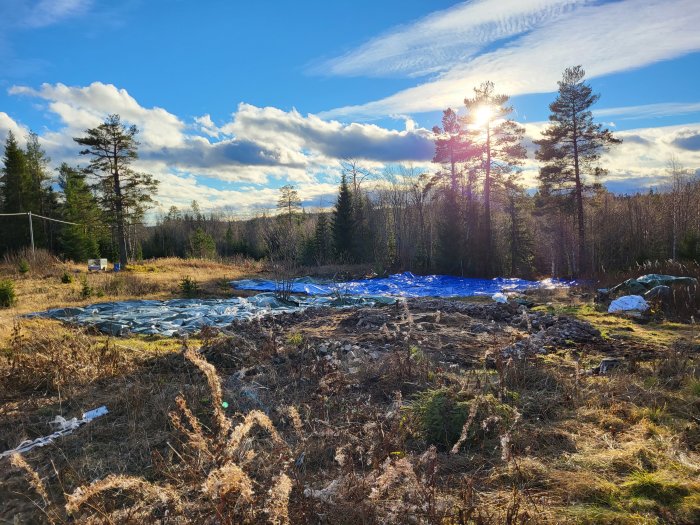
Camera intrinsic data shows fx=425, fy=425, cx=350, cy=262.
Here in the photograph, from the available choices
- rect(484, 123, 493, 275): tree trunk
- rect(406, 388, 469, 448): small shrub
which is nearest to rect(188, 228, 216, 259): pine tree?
rect(484, 123, 493, 275): tree trunk

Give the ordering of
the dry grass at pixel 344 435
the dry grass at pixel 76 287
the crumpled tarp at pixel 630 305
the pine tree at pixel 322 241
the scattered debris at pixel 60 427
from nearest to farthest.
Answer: the dry grass at pixel 344 435 → the scattered debris at pixel 60 427 → the crumpled tarp at pixel 630 305 → the dry grass at pixel 76 287 → the pine tree at pixel 322 241

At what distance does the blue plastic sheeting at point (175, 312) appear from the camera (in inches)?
380

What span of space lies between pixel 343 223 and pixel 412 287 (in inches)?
646

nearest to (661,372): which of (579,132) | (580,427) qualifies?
(580,427)

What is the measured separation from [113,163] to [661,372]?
2964 centimetres

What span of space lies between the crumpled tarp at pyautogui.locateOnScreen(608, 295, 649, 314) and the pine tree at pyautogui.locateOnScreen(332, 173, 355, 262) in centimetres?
2473

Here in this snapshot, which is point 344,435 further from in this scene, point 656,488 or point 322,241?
point 322,241

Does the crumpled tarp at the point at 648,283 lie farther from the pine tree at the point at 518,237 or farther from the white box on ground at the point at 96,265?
the white box on ground at the point at 96,265

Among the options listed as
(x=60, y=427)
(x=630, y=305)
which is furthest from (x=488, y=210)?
(x=60, y=427)

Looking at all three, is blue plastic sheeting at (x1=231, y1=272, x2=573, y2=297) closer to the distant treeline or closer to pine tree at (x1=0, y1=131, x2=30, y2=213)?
the distant treeline

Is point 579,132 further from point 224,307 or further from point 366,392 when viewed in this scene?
point 366,392

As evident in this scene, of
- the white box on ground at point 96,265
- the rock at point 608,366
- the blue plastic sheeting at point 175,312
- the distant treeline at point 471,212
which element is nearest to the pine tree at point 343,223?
the distant treeline at point 471,212

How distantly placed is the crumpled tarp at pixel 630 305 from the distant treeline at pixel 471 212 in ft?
27.0

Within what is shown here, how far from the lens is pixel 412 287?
19.7 meters
